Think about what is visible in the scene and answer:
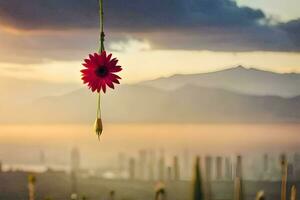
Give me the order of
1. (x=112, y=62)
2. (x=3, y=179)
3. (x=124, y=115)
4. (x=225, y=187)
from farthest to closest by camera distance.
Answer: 1. (x=3, y=179)
2. (x=225, y=187)
3. (x=124, y=115)
4. (x=112, y=62)

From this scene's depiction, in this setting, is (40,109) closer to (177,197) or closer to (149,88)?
(149,88)

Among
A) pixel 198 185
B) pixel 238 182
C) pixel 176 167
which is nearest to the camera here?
pixel 198 185

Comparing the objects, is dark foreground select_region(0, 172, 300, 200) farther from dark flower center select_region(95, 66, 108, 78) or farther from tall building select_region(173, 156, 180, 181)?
dark flower center select_region(95, 66, 108, 78)

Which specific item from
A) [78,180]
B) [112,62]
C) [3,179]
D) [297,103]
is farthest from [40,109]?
[3,179]

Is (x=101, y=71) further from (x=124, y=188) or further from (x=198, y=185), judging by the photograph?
(x=124, y=188)

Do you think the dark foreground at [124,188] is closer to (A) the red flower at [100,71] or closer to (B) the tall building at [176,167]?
(B) the tall building at [176,167]

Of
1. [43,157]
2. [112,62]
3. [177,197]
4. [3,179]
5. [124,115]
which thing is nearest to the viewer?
[112,62]

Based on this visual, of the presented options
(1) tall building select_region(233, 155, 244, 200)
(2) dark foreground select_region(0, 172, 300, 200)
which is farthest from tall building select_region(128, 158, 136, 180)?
(1) tall building select_region(233, 155, 244, 200)

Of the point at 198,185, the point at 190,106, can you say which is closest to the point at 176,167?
the point at 190,106
